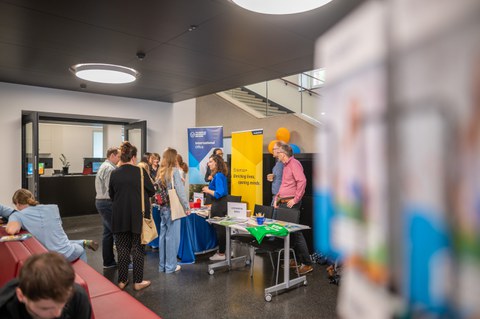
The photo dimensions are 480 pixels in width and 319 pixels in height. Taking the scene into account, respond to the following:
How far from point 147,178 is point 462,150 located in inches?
121

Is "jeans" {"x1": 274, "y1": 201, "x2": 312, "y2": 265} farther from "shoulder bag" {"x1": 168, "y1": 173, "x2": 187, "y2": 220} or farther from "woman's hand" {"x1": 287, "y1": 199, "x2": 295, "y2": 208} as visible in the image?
"shoulder bag" {"x1": 168, "y1": 173, "x2": 187, "y2": 220}

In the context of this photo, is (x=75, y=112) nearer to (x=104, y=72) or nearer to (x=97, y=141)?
(x=104, y=72)

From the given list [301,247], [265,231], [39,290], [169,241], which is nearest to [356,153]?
[39,290]

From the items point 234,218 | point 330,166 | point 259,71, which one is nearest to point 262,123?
point 259,71

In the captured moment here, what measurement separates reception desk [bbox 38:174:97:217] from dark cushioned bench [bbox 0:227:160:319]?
4964mm

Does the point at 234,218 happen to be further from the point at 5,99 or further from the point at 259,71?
the point at 5,99

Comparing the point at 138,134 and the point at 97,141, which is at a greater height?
the point at 97,141

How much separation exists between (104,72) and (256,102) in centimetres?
428

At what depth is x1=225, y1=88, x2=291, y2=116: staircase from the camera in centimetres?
707

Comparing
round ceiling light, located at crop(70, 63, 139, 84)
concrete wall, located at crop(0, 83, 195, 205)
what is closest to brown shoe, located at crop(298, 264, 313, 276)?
round ceiling light, located at crop(70, 63, 139, 84)

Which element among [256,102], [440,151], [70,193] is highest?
[256,102]

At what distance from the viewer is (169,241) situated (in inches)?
136

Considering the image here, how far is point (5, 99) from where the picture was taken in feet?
14.8

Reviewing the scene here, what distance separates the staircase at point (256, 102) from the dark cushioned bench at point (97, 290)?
5.33 metres
